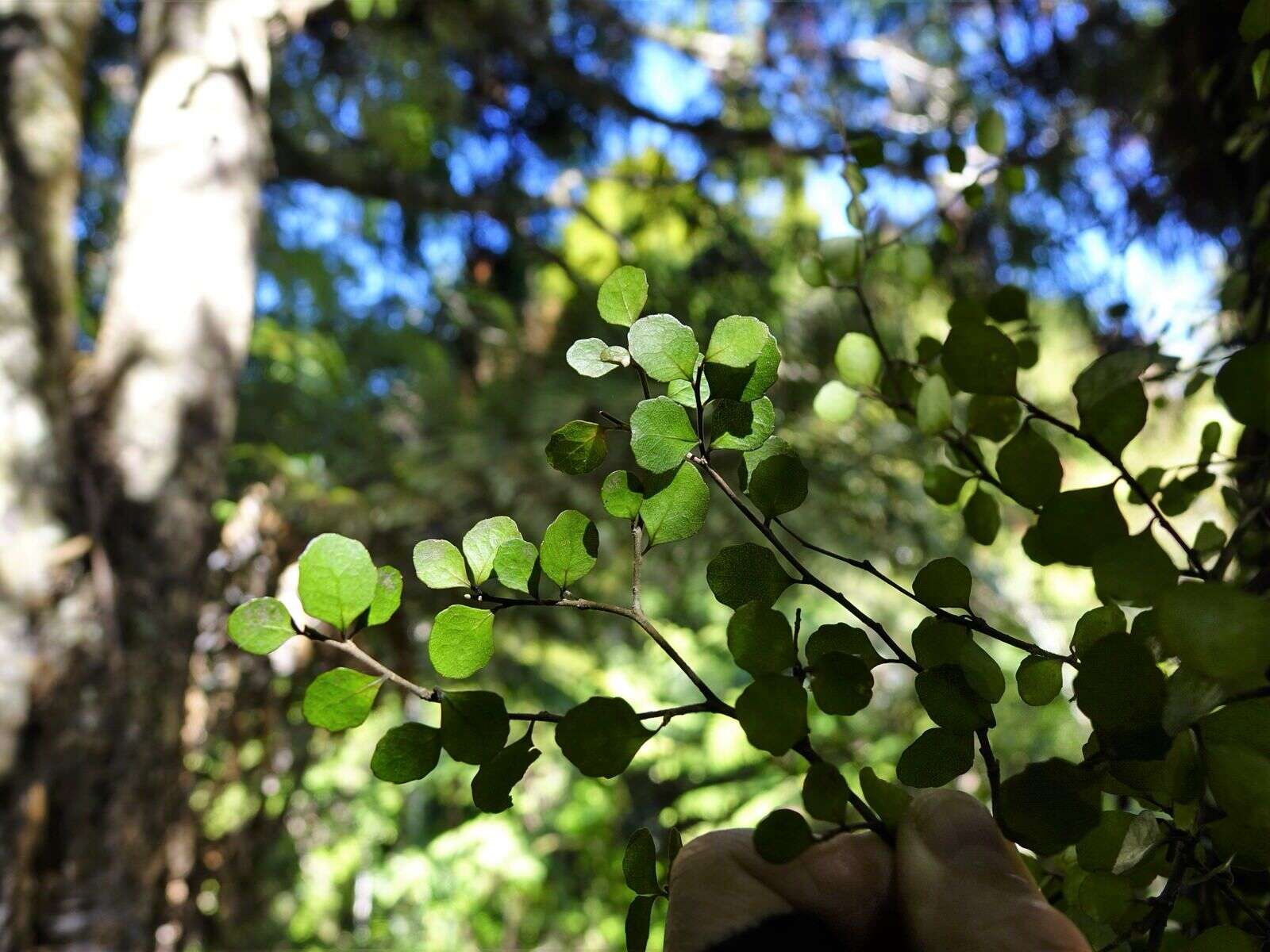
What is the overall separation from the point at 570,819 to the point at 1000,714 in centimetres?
92

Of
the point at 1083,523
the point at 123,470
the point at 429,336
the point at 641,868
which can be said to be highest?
the point at 1083,523

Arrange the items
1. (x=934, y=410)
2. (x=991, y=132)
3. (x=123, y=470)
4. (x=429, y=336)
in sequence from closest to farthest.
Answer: (x=934, y=410) → (x=991, y=132) → (x=123, y=470) → (x=429, y=336)

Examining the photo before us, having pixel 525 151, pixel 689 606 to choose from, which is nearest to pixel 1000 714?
pixel 689 606

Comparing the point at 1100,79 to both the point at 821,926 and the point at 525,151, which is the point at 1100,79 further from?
the point at 821,926

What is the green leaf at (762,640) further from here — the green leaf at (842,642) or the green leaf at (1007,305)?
the green leaf at (1007,305)

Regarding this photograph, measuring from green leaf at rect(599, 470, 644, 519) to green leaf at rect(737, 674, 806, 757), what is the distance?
0.07m

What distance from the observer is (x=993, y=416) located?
303mm

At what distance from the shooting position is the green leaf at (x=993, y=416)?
0.30 m

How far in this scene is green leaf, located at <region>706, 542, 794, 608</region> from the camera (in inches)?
9.3

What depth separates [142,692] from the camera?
0.92 meters

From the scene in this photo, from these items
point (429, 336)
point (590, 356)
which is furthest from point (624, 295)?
point (429, 336)

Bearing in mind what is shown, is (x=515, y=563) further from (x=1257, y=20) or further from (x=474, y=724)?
(x=1257, y=20)

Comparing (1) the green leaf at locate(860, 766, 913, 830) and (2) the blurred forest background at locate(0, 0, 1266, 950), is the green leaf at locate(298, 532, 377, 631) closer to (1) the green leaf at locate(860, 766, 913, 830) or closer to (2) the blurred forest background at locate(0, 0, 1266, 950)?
(1) the green leaf at locate(860, 766, 913, 830)

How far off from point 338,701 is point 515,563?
0.18 feet
